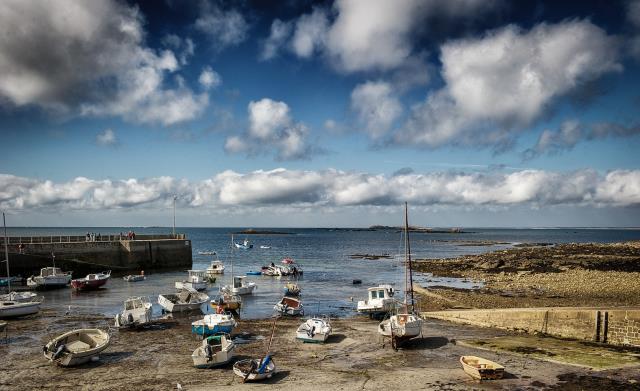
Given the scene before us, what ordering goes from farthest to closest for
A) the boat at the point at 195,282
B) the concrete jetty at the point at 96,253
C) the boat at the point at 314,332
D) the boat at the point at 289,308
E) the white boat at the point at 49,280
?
the concrete jetty at the point at 96,253 < the boat at the point at 195,282 < the white boat at the point at 49,280 < the boat at the point at 289,308 < the boat at the point at 314,332

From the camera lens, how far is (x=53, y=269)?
5312 centimetres

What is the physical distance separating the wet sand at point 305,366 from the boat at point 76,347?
0.44 meters

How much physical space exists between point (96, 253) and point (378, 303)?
4773cm

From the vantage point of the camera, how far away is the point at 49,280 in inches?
2037

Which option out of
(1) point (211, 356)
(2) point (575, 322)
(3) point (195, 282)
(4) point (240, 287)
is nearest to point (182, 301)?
(4) point (240, 287)

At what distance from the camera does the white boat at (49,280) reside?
5119 cm

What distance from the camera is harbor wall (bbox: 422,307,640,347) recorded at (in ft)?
80.3

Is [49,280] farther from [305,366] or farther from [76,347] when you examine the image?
[305,366]

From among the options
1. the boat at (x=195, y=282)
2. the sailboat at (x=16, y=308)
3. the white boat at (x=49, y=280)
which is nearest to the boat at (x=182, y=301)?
the sailboat at (x=16, y=308)

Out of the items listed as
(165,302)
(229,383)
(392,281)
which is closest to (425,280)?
Answer: (392,281)

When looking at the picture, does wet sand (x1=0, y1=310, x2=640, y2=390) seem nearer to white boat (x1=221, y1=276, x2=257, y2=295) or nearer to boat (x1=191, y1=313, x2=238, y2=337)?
boat (x1=191, y1=313, x2=238, y2=337)

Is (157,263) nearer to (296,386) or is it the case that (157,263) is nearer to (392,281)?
(392,281)

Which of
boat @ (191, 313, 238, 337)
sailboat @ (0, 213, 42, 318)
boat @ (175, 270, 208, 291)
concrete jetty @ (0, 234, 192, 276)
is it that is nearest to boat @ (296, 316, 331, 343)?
boat @ (191, 313, 238, 337)

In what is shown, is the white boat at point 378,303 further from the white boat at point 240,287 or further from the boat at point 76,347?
the boat at point 76,347
